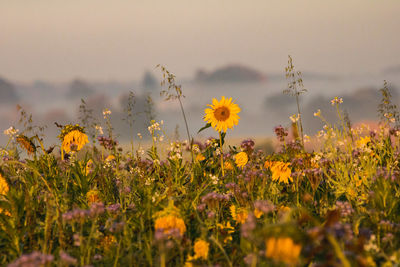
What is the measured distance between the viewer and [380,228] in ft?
13.4

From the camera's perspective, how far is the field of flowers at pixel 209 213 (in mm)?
2904

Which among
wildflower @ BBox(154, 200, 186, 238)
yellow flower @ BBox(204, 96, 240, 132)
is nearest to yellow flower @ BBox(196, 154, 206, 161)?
yellow flower @ BBox(204, 96, 240, 132)

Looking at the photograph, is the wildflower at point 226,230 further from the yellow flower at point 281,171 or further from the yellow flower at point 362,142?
the yellow flower at point 362,142

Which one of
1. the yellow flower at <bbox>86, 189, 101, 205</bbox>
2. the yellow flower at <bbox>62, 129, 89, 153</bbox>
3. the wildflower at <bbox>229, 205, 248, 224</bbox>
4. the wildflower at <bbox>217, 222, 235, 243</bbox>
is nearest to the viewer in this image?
the wildflower at <bbox>217, 222, 235, 243</bbox>

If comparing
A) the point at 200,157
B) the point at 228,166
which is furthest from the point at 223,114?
the point at 228,166

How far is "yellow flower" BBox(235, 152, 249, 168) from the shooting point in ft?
22.8

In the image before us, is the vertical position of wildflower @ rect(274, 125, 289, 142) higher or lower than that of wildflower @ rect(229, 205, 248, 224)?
higher

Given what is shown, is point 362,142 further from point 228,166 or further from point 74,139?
point 74,139

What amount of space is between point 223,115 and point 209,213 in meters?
2.28

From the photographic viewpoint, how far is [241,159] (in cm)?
699

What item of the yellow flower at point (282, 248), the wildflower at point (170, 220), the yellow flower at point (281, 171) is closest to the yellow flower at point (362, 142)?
the yellow flower at point (281, 171)

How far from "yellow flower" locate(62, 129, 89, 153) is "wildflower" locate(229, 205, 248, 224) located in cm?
297

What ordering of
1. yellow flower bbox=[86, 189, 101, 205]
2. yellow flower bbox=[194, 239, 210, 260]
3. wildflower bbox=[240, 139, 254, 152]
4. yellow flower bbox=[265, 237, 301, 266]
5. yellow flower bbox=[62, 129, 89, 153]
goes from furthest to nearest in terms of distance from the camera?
wildflower bbox=[240, 139, 254, 152], yellow flower bbox=[62, 129, 89, 153], yellow flower bbox=[86, 189, 101, 205], yellow flower bbox=[194, 239, 210, 260], yellow flower bbox=[265, 237, 301, 266]

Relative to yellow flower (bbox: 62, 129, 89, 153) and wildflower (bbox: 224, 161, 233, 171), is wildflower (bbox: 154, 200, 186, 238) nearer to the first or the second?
wildflower (bbox: 224, 161, 233, 171)
